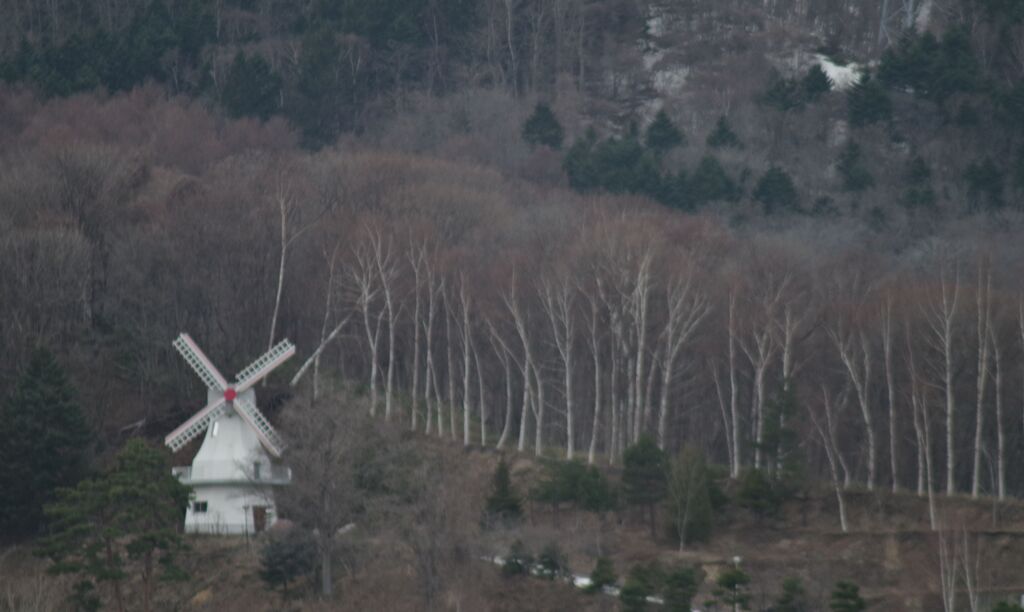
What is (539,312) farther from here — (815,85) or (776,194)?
(815,85)

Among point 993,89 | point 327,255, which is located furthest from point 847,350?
point 993,89

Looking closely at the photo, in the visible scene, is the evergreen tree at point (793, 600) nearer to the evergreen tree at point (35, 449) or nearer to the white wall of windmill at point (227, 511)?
the white wall of windmill at point (227, 511)

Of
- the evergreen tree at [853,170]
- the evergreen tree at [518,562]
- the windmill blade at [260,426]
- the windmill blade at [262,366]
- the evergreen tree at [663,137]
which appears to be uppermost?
the evergreen tree at [663,137]

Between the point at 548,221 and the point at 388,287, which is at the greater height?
the point at 548,221

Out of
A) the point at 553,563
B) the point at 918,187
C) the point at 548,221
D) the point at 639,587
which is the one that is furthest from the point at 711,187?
the point at 639,587

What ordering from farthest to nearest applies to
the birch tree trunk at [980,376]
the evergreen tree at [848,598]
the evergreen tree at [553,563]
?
the birch tree trunk at [980,376], the evergreen tree at [553,563], the evergreen tree at [848,598]

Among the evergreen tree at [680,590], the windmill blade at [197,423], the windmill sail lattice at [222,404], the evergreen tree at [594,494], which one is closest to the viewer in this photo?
the evergreen tree at [680,590]

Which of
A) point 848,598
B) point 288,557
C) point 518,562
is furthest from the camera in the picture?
point 288,557

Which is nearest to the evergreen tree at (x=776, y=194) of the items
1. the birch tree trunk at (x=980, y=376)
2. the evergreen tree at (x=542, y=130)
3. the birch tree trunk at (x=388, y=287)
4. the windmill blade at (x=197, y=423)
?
the evergreen tree at (x=542, y=130)
